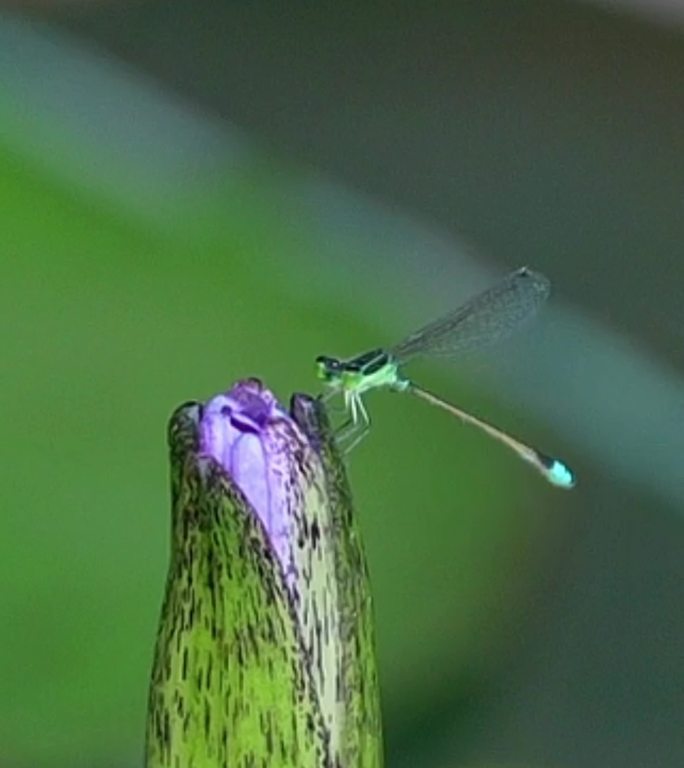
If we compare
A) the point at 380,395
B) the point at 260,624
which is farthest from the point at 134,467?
the point at 260,624

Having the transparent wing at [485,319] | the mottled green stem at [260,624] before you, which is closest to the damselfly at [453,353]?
the transparent wing at [485,319]

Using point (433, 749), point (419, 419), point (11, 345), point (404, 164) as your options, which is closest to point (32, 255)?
point (11, 345)

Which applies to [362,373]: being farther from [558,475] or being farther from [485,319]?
[485,319]

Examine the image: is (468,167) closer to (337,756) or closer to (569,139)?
(569,139)

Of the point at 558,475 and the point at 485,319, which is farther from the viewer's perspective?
the point at 485,319

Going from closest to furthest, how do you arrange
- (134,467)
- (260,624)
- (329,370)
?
(260,624)
(329,370)
(134,467)

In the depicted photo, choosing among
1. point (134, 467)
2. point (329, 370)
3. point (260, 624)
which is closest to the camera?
point (260, 624)
